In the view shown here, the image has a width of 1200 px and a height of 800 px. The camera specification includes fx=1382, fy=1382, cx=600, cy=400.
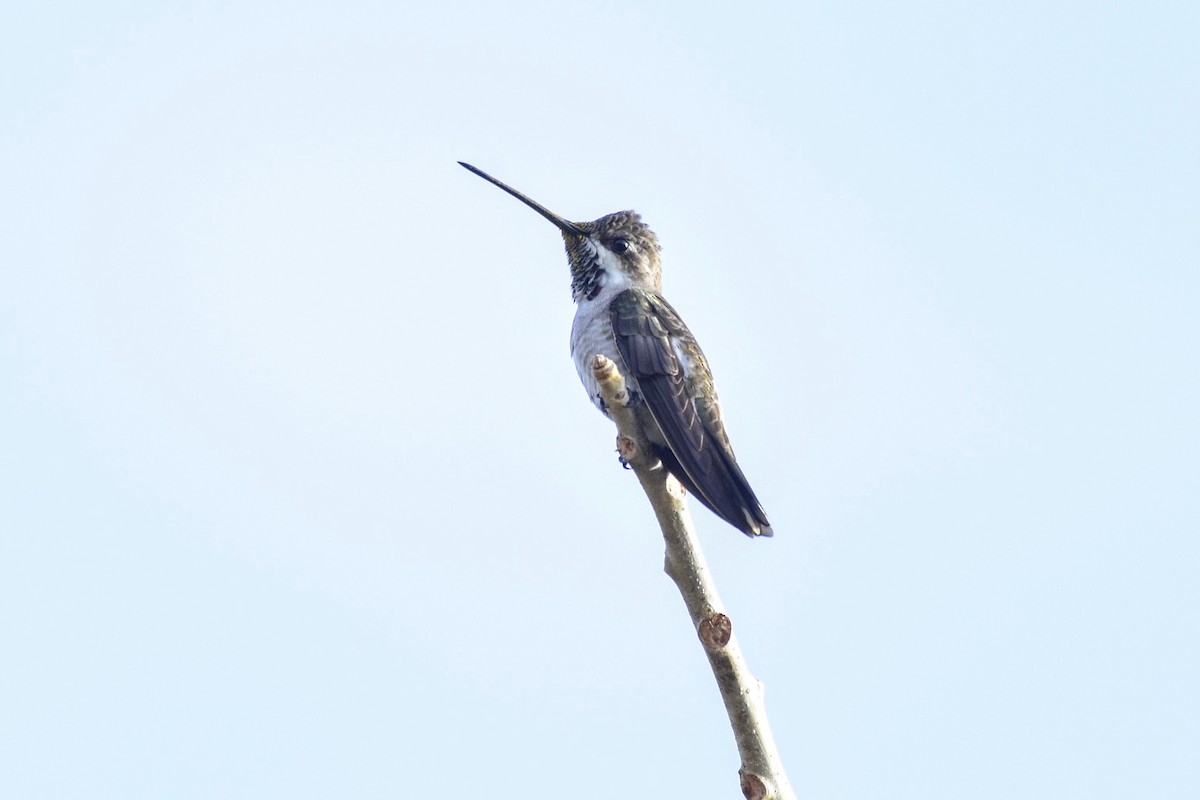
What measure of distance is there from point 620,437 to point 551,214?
461cm

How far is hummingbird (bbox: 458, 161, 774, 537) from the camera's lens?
20.5 ft

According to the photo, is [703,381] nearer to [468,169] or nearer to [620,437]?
[620,437]

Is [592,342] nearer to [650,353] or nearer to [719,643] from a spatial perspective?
[650,353]

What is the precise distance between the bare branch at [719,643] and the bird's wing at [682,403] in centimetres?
133

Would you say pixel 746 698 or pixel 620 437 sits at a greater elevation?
pixel 620 437

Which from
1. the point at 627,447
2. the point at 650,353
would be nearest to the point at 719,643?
the point at 627,447

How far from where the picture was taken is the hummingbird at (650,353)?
625 cm

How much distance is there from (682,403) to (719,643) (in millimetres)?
3176

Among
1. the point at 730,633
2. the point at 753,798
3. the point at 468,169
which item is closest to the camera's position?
the point at 753,798

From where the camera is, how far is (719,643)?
3840 mm

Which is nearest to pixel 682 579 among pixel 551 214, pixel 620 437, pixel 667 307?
pixel 620 437

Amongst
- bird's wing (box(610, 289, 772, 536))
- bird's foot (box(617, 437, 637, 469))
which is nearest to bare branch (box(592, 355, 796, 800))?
bird's foot (box(617, 437, 637, 469))

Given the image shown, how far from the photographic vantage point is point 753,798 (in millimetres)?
3588

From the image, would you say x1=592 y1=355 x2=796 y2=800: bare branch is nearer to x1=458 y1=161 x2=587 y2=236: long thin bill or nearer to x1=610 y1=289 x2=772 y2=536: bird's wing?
x1=610 y1=289 x2=772 y2=536: bird's wing
